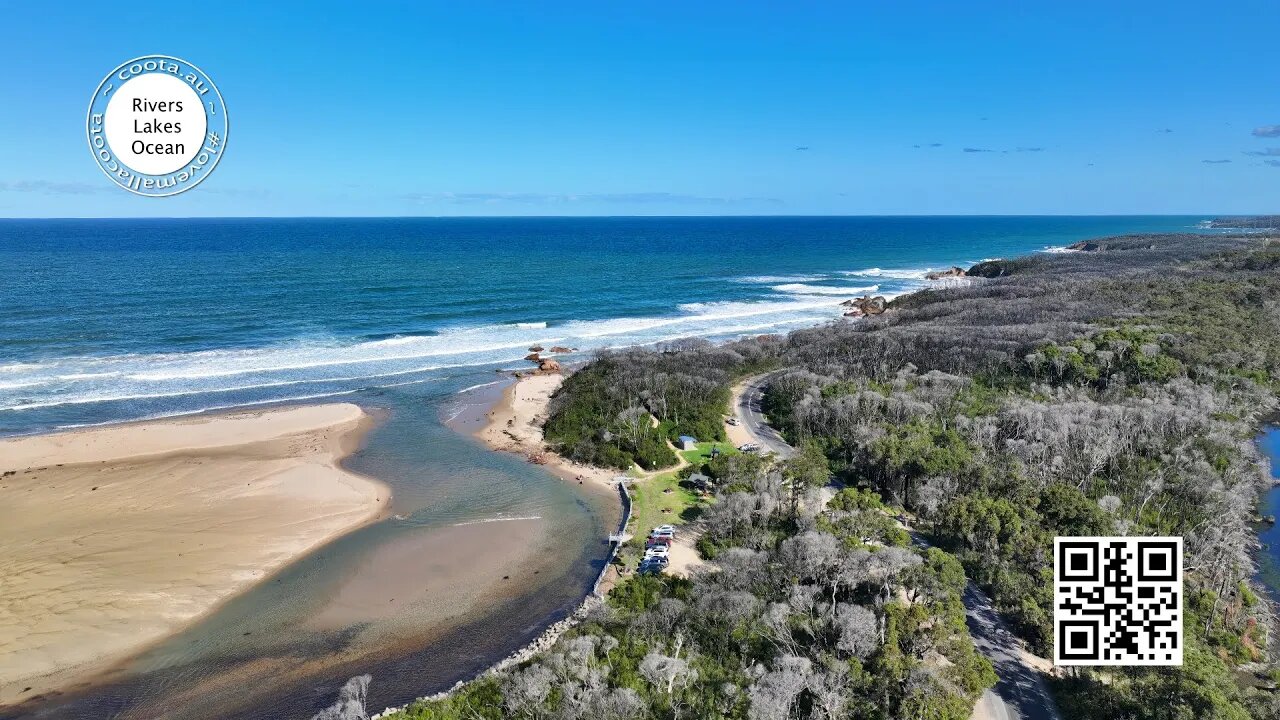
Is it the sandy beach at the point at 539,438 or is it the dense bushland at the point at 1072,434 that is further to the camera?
the sandy beach at the point at 539,438

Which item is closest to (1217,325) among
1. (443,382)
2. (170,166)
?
(443,382)

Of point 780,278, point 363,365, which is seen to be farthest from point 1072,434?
point 780,278

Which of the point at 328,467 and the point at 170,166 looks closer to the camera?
the point at 170,166

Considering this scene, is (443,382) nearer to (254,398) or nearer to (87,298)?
(254,398)

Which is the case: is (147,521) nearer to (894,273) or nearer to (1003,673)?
(1003,673)

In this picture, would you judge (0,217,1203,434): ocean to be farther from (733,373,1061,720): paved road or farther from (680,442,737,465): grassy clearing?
(733,373,1061,720): paved road

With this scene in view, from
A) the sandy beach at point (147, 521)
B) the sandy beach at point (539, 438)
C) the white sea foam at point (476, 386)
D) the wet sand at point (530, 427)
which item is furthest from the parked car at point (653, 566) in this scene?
the white sea foam at point (476, 386)

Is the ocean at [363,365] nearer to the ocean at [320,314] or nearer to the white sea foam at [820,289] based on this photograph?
the ocean at [320,314]
